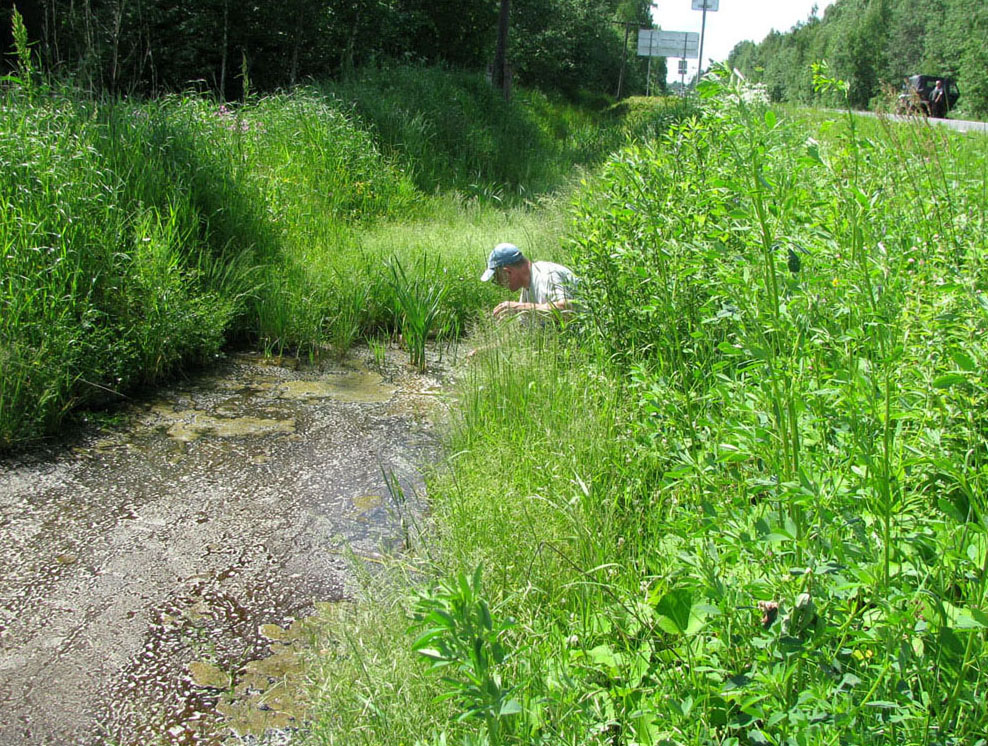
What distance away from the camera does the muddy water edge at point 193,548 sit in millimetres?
2658

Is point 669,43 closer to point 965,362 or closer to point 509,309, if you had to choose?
point 509,309

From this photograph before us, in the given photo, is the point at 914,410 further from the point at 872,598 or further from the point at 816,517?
the point at 872,598

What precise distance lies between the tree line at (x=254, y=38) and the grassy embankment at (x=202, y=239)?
2.83 feet

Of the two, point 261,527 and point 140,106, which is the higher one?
point 140,106

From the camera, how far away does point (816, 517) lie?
1.69m

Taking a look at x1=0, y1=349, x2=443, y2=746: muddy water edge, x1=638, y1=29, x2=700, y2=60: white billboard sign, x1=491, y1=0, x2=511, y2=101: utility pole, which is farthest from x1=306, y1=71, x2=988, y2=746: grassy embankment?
x1=638, y1=29, x2=700, y2=60: white billboard sign

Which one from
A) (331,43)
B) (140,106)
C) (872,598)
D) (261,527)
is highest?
(331,43)

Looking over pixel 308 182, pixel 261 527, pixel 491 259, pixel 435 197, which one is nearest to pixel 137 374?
pixel 261 527

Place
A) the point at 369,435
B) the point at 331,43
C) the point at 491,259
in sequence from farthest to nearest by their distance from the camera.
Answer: the point at 331,43 → the point at 491,259 → the point at 369,435

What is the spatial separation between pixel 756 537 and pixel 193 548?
266cm

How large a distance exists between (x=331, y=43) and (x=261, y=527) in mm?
15466

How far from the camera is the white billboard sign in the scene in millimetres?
31703

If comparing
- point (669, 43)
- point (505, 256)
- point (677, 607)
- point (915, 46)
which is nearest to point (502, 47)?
point (505, 256)

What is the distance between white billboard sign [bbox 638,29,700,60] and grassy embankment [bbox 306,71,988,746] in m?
31.4
